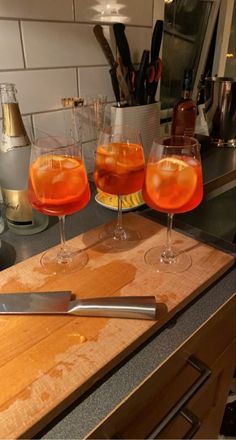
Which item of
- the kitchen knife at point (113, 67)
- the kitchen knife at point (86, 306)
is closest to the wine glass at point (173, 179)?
Answer: the kitchen knife at point (86, 306)

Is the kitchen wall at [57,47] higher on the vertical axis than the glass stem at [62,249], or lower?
higher

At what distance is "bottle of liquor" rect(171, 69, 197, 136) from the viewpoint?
1.00 metres

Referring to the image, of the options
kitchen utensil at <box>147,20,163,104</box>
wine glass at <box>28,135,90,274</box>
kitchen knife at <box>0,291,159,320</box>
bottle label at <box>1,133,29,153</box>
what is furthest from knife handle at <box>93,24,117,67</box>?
kitchen knife at <box>0,291,159,320</box>

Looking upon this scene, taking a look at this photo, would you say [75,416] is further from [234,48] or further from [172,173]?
[234,48]

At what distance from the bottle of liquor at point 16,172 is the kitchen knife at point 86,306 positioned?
0.24m

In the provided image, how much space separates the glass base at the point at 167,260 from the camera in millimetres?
562

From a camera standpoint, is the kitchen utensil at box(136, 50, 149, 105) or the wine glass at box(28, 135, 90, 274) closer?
the wine glass at box(28, 135, 90, 274)

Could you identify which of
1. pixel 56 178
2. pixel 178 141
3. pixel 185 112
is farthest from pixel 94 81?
pixel 56 178

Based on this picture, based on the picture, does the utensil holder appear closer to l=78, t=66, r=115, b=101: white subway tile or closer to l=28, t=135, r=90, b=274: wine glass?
l=78, t=66, r=115, b=101: white subway tile

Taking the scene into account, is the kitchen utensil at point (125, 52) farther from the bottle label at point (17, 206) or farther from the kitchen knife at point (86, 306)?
the kitchen knife at point (86, 306)

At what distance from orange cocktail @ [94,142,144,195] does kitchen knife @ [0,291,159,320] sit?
0.20 metres

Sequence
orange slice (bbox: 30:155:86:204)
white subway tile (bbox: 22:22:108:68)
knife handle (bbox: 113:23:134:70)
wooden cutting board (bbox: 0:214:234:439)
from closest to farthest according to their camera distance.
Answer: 1. wooden cutting board (bbox: 0:214:234:439)
2. orange slice (bbox: 30:155:86:204)
3. white subway tile (bbox: 22:22:108:68)
4. knife handle (bbox: 113:23:134:70)

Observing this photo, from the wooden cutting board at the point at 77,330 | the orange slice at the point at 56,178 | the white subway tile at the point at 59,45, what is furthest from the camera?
the white subway tile at the point at 59,45

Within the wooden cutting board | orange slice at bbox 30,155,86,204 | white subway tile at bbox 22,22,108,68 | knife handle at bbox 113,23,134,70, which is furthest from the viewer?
knife handle at bbox 113,23,134,70
